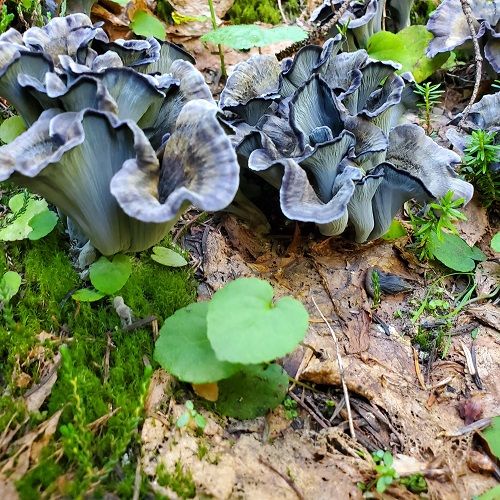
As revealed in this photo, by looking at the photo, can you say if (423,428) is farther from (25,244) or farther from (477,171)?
(25,244)

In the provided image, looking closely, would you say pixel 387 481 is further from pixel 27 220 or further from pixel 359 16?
pixel 359 16

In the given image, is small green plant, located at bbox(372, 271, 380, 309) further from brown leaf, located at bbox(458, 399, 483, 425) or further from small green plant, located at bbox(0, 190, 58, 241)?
small green plant, located at bbox(0, 190, 58, 241)

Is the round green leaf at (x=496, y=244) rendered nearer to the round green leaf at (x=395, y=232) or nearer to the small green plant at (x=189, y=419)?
the round green leaf at (x=395, y=232)

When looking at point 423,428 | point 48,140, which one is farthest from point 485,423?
point 48,140

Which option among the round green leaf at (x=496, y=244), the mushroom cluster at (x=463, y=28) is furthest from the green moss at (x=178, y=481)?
the mushroom cluster at (x=463, y=28)

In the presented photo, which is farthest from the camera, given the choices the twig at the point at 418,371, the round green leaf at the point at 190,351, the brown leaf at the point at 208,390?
the twig at the point at 418,371
